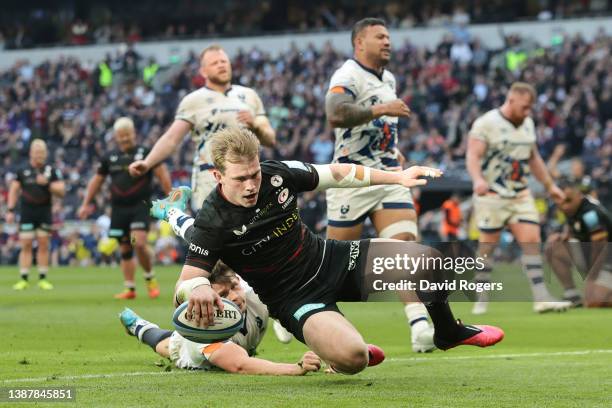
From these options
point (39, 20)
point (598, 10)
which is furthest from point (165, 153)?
point (39, 20)

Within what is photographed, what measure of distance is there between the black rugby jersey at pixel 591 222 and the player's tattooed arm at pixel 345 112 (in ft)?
20.5

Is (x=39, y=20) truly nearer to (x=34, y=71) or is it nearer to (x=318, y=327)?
(x=34, y=71)

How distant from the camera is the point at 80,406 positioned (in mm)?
6070

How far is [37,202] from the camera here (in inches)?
794

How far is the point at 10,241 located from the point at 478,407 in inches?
1158

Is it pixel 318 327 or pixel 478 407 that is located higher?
pixel 318 327

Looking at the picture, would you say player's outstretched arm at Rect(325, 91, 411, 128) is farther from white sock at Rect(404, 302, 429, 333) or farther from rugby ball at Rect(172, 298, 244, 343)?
rugby ball at Rect(172, 298, 244, 343)

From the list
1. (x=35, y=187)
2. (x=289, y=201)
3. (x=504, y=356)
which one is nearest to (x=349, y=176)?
(x=289, y=201)

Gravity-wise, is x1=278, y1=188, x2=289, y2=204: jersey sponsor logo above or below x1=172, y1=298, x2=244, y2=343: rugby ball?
above

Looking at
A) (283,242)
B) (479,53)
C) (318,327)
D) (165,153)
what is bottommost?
(318,327)

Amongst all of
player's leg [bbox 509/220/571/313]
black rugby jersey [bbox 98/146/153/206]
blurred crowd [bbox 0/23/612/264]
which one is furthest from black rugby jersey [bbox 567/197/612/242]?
blurred crowd [bbox 0/23/612/264]

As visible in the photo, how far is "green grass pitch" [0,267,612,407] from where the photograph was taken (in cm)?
640

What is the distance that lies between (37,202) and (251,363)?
1321 centimetres

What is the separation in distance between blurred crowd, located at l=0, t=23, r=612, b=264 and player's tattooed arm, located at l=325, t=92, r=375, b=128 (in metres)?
14.3
